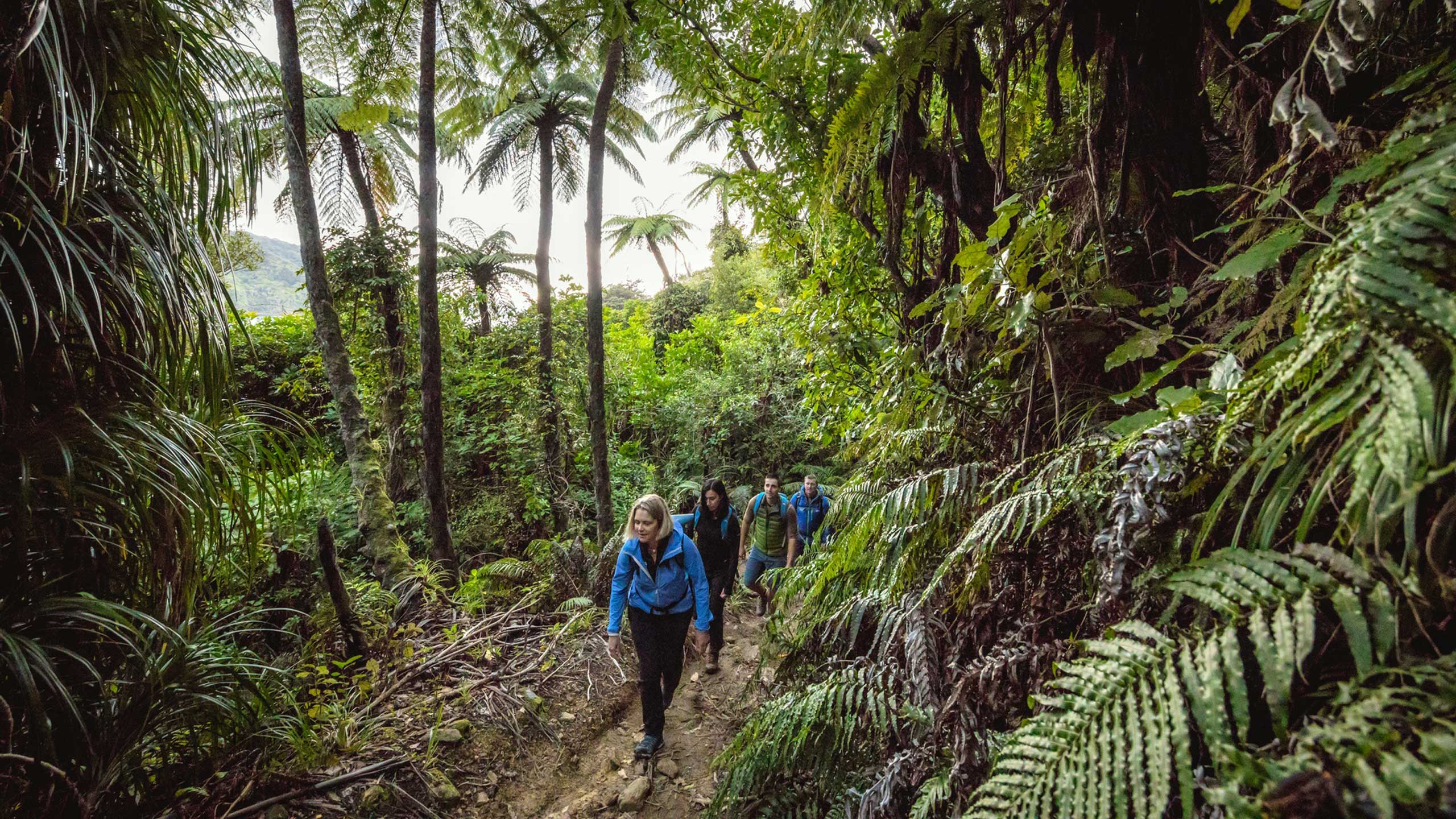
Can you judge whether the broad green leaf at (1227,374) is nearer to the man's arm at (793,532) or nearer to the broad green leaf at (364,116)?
the man's arm at (793,532)

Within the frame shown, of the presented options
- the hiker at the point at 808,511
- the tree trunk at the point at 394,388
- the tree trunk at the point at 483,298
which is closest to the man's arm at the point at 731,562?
the hiker at the point at 808,511

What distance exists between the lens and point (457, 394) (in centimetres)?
998

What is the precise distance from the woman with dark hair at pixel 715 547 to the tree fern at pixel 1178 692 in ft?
12.5

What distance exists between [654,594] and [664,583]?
0.10 meters

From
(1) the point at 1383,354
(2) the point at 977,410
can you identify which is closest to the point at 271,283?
(2) the point at 977,410

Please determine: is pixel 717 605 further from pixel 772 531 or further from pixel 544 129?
pixel 544 129

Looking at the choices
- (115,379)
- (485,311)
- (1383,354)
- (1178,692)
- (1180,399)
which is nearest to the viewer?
(1383,354)

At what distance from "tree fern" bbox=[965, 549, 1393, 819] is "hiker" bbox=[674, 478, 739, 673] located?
12.5 ft

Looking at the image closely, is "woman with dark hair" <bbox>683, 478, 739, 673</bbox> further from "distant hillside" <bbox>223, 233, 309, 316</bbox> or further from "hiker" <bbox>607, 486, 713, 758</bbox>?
"distant hillside" <bbox>223, 233, 309, 316</bbox>

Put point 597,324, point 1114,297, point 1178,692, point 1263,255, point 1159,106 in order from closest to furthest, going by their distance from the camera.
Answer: point 1178,692 → point 1263,255 → point 1114,297 → point 1159,106 → point 597,324

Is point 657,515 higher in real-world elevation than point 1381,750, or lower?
lower

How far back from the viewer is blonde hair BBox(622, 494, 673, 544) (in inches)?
143

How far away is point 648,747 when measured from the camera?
369 centimetres

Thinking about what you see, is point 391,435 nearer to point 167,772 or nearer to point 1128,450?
point 167,772
